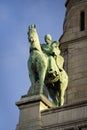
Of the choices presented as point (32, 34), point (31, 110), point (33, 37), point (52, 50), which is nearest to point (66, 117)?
point (31, 110)

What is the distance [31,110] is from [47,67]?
5.82 ft

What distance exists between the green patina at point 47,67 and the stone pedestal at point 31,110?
0.48 m

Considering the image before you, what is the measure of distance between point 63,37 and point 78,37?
929mm

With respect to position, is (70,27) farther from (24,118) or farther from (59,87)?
(24,118)

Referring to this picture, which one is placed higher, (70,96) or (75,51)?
(75,51)

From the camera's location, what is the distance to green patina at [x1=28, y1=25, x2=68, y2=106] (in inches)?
752

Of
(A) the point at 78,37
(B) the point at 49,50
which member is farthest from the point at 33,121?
(A) the point at 78,37

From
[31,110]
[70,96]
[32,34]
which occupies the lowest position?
[31,110]

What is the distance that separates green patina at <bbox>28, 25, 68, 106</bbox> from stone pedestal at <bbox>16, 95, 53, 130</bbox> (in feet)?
1.57

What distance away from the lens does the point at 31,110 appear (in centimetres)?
1848

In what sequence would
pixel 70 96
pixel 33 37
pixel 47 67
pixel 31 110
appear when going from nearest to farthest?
pixel 31 110, pixel 47 67, pixel 33 37, pixel 70 96

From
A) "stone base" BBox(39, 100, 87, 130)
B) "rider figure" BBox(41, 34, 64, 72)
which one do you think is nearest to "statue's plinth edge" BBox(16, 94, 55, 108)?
"stone base" BBox(39, 100, 87, 130)

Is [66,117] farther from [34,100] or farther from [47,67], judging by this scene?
[47,67]

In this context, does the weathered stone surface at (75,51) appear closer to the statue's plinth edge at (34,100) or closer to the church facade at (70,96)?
the church facade at (70,96)
